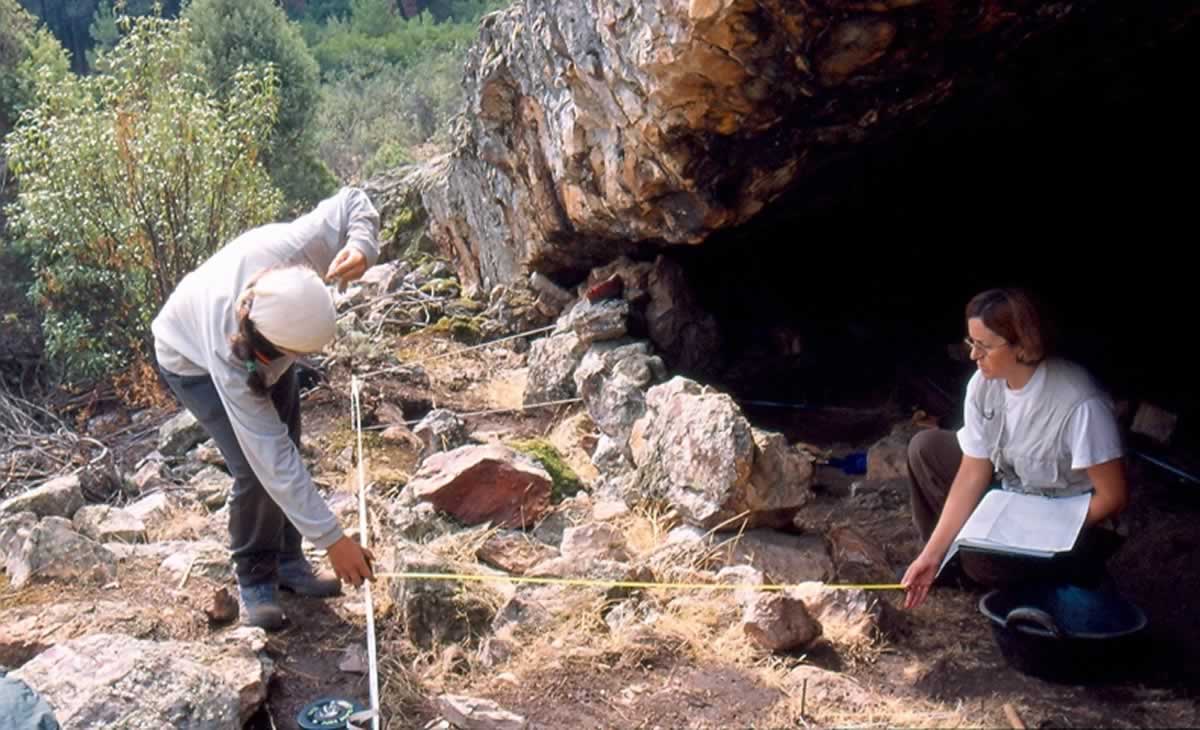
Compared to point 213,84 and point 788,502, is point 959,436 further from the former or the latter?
point 213,84

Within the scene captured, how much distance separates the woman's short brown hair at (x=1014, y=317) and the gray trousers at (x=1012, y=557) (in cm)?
58

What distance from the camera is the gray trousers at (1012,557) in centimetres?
363

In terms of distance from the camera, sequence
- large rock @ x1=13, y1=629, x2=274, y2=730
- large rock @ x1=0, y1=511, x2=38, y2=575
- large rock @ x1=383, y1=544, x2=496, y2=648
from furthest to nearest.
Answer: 1. large rock @ x1=0, y1=511, x2=38, y2=575
2. large rock @ x1=383, y1=544, x2=496, y2=648
3. large rock @ x1=13, y1=629, x2=274, y2=730

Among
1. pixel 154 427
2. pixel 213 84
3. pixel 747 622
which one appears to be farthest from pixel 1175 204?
pixel 213 84

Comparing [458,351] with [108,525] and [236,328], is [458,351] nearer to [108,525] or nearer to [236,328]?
[108,525]

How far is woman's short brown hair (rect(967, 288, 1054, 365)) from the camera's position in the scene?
3623mm

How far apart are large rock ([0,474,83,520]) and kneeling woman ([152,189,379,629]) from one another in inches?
67.8

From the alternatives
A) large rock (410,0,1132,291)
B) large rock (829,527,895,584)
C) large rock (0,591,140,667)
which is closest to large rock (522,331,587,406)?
large rock (410,0,1132,291)

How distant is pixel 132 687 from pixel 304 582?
3.99 ft

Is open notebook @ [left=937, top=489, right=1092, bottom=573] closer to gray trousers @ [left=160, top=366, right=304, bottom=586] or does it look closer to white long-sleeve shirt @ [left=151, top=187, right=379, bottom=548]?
white long-sleeve shirt @ [left=151, top=187, right=379, bottom=548]

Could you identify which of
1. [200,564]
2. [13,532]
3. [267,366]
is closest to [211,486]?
[13,532]

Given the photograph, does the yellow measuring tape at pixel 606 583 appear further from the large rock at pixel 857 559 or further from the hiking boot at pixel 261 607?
the hiking boot at pixel 261 607

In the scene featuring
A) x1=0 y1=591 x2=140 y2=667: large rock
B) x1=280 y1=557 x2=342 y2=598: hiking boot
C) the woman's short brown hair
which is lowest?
x1=280 y1=557 x2=342 y2=598: hiking boot

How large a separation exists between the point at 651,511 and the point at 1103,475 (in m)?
2.05
